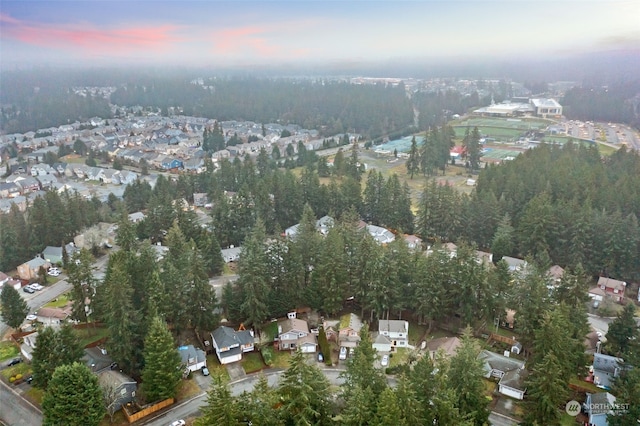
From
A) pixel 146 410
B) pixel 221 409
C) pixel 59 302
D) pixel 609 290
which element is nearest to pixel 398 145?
pixel 609 290

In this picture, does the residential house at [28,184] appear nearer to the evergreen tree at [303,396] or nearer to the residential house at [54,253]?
the residential house at [54,253]

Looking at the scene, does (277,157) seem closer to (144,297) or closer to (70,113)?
(144,297)

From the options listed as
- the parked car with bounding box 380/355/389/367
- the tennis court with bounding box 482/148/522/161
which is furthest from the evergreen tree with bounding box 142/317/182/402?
the tennis court with bounding box 482/148/522/161

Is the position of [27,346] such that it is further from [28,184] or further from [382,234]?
[28,184]

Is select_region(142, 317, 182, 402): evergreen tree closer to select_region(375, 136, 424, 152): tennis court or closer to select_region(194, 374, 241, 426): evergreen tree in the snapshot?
select_region(194, 374, 241, 426): evergreen tree

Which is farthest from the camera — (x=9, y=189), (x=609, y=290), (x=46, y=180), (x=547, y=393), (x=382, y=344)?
(x=46, y=180)

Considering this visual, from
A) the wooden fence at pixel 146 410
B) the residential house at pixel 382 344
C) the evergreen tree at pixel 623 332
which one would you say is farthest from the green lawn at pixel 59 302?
the evergreen tree at pixel 623 332
